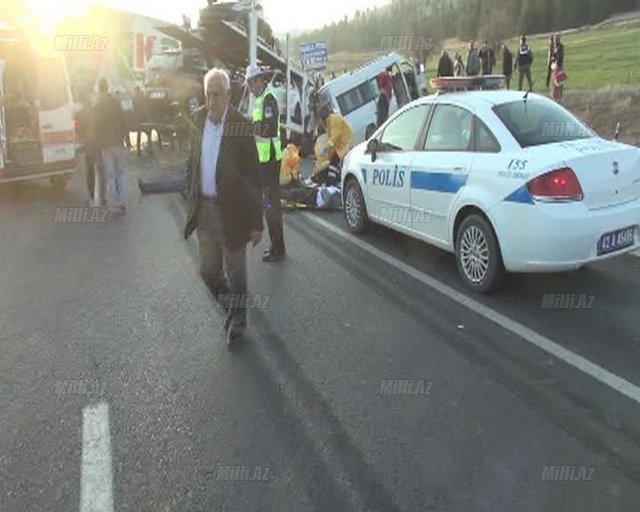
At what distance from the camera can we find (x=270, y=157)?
7023 mm

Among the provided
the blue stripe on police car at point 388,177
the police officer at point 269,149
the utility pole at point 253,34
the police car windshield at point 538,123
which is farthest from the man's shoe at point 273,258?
the utility pole at point 253,34

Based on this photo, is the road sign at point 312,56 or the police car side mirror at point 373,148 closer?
the police car side mirror at point 373,148

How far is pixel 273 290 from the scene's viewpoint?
626 cm

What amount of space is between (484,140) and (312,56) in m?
14.9

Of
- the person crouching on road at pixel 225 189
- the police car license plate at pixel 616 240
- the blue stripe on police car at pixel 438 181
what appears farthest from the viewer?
the blue stripe on police car at pixel 438 181

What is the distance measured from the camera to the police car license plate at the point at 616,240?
5241 mm

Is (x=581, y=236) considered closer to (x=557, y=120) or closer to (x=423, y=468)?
(x=557, y=120)

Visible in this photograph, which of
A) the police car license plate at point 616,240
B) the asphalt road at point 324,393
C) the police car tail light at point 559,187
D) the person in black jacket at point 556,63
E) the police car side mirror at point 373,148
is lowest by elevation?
the asphalt road at point 324,393

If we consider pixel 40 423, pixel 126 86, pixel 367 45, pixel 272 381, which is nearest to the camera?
pixel 40 423

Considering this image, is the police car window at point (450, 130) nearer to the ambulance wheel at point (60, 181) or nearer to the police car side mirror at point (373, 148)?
the police car side mirror at point (373, 148)

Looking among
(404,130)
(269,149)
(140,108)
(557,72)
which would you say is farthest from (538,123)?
(140,108)

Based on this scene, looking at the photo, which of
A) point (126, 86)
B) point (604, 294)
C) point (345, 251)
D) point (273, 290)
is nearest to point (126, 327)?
point (273, 290)

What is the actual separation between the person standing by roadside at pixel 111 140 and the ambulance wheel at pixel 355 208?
3.88 metres

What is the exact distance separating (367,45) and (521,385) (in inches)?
3792
